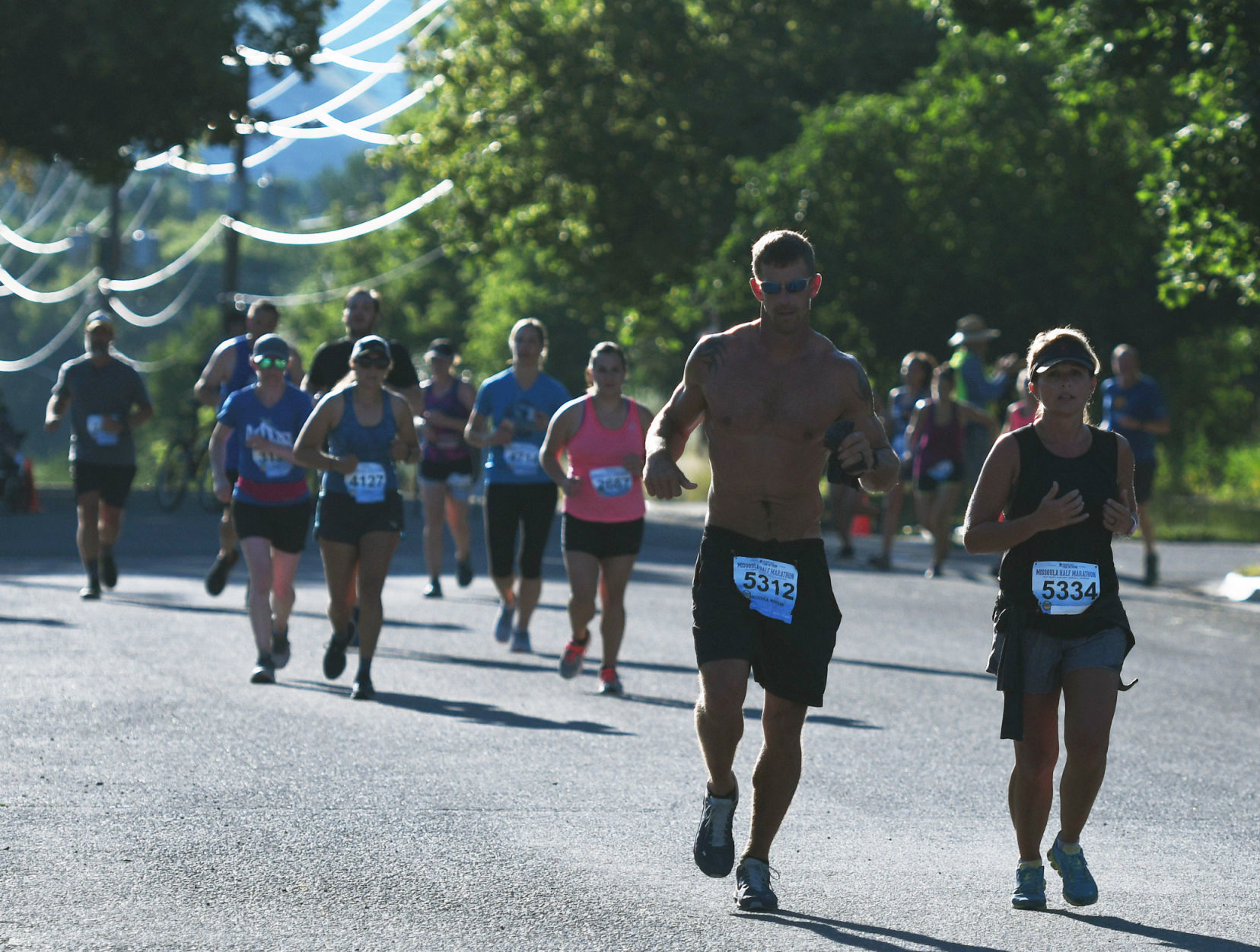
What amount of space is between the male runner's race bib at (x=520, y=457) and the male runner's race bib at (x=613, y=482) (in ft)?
4.64

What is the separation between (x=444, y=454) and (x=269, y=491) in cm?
414

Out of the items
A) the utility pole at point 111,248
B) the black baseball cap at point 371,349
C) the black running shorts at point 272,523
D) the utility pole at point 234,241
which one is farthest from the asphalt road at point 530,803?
the utility pole at point 111,248

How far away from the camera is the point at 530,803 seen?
705cm

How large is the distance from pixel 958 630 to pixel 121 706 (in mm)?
6705

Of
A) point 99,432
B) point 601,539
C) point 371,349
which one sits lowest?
point 601,539

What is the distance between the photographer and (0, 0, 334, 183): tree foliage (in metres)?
23.4

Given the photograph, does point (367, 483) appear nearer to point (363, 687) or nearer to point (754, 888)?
point (363, 687)

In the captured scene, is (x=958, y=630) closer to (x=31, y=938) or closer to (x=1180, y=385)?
(x=31, y=938)

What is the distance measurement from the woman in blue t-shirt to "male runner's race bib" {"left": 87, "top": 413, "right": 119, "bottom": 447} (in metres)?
3.59

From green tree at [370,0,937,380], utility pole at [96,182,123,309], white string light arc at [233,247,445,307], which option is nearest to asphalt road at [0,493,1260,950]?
green tree at [370,0,937,380]

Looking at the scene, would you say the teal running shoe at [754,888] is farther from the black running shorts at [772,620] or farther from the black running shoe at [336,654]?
the black running shoe at [336,654]

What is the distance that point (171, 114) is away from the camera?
24.6 m

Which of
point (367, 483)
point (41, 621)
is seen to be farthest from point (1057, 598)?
point (41, 621)

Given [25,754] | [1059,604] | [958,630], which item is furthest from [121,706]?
[958,630]
